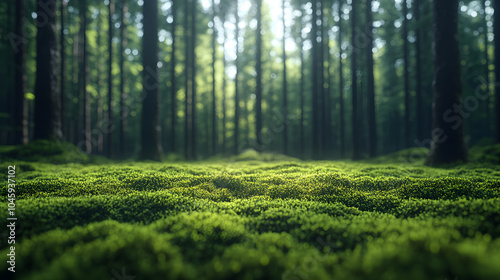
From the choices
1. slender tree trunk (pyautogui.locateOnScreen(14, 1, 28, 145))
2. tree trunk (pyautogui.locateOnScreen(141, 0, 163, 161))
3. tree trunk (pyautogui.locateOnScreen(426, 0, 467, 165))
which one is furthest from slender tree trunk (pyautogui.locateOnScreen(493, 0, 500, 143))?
slender tree trunk (pyautogui.locateOnScreen(14, 1, 28, 145))

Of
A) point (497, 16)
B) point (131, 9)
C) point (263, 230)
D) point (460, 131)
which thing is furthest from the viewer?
point (131, 9)

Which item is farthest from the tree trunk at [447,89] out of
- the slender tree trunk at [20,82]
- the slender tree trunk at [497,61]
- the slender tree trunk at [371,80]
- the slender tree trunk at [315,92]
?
the slender tree trunk at [20,82]

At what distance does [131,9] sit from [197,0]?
18.5 ft

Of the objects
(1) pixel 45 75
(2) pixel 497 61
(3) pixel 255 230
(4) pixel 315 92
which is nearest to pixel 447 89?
(2) pixel 497 61

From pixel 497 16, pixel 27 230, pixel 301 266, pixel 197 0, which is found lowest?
pixel 301 266

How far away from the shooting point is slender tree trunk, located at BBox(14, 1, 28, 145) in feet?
42.7

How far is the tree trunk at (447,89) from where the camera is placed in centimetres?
905

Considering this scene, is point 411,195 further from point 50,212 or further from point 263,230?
point 50,212

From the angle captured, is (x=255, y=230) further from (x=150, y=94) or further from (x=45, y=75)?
(x=45, y=75)

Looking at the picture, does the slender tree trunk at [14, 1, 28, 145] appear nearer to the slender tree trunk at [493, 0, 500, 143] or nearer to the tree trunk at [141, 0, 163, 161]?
the tree trunk at [141, 0, 163, 161]

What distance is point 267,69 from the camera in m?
31.6

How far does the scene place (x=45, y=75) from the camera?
32.7 ft

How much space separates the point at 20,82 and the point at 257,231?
57.8 feet

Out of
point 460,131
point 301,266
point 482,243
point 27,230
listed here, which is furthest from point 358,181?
point 27,230
